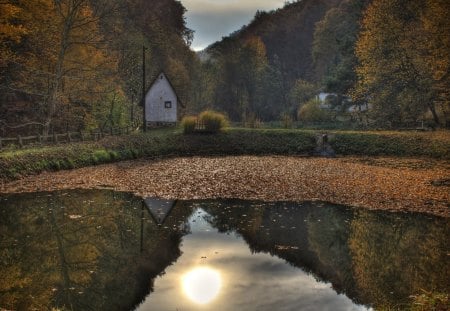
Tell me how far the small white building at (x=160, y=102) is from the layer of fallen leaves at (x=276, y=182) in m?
24.2

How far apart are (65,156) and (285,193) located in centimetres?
1606

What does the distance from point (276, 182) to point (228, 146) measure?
18097mm

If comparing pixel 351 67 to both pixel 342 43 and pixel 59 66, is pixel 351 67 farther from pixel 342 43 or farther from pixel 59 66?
pixel 59 66

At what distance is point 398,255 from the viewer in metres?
11.9

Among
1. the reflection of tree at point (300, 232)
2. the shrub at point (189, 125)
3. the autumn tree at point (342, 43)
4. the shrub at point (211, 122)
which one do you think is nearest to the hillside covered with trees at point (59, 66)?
the shrub at point (189, 125)

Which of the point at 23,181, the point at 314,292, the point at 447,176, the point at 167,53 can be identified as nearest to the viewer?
the point at 314,292

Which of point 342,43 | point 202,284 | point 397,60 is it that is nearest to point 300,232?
point 202,284

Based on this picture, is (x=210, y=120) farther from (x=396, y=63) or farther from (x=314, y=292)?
(x=314, y=292)

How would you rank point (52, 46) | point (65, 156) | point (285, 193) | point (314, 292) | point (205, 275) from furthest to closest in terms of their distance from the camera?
point (52, 46), point (65, 156), point (285, 193), point (205, 275), point (314, 292)

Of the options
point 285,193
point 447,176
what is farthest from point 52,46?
point 447,176

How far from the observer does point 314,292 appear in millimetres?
9523

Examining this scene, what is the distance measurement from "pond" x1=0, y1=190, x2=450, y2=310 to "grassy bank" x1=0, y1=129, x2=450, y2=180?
909cm

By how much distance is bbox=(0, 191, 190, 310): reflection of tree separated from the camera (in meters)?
9.11

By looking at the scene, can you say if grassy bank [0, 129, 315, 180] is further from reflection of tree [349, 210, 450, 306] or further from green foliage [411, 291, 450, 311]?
green foliage [411, 291, 450, 311]
